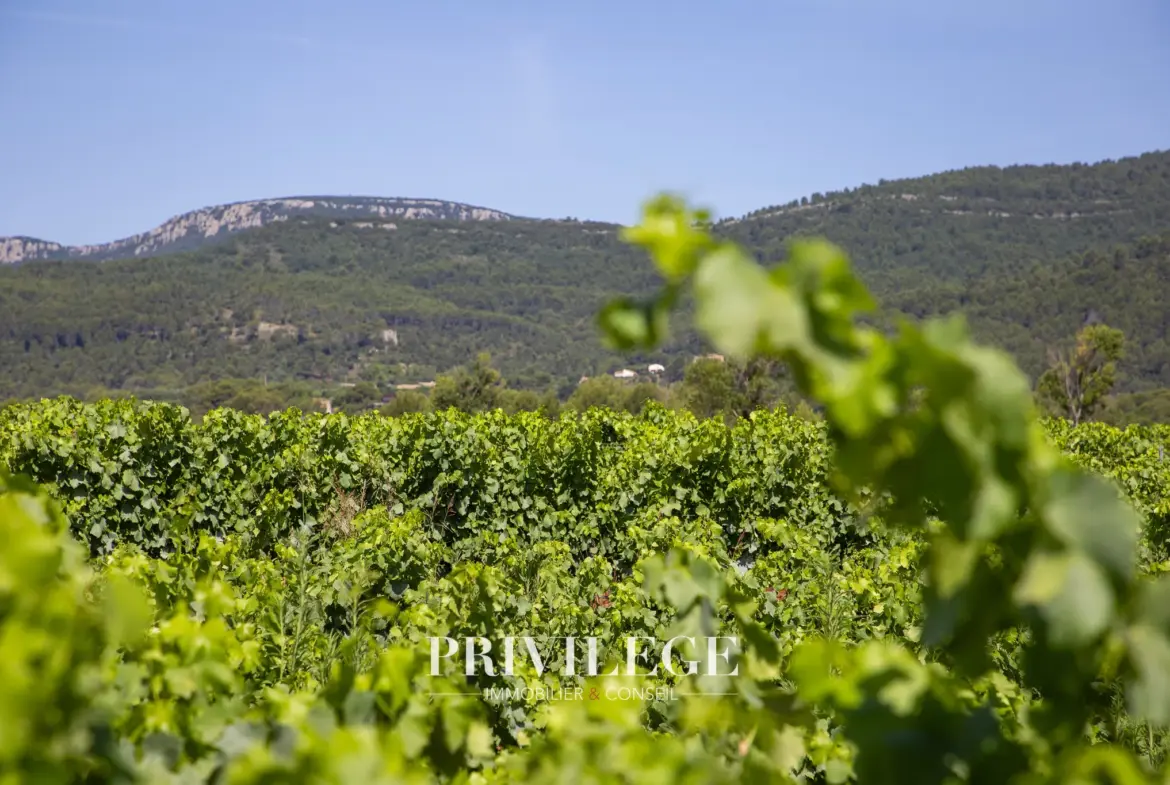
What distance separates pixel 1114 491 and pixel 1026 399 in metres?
0.20

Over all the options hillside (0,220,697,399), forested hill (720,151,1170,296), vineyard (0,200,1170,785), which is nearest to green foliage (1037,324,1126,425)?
vineyard (0,200,1170,785)

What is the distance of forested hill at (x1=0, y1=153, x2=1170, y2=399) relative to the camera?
91.2 metres

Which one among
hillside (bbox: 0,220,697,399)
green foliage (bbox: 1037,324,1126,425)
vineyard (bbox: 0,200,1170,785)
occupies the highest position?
hillside (bbox: 0,220,697,399)

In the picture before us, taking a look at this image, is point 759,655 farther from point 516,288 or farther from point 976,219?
point 516,288

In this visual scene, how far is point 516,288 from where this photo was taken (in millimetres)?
162750

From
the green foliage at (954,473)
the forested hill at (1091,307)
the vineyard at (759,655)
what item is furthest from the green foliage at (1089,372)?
the green foliage at (954,473)

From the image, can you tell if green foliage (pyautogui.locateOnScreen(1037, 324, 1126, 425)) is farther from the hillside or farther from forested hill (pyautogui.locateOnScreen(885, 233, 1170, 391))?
the hillside

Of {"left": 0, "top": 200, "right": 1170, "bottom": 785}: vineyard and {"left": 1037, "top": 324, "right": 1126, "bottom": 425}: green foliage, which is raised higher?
{"left": 0, "top": 200, "right": 1170, "bottom": 785}: vineyard

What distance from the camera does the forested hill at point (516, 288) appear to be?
9119 centimetres

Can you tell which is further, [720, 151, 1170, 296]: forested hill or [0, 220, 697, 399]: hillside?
[720, 151, 1170, 296]: forested hill

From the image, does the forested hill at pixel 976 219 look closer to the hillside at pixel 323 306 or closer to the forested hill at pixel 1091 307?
the forested hill at pixel 1091 307

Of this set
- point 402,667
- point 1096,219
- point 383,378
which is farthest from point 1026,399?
point 1096,219

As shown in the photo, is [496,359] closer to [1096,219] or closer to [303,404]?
[303,404]

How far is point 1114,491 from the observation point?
1.11 m
